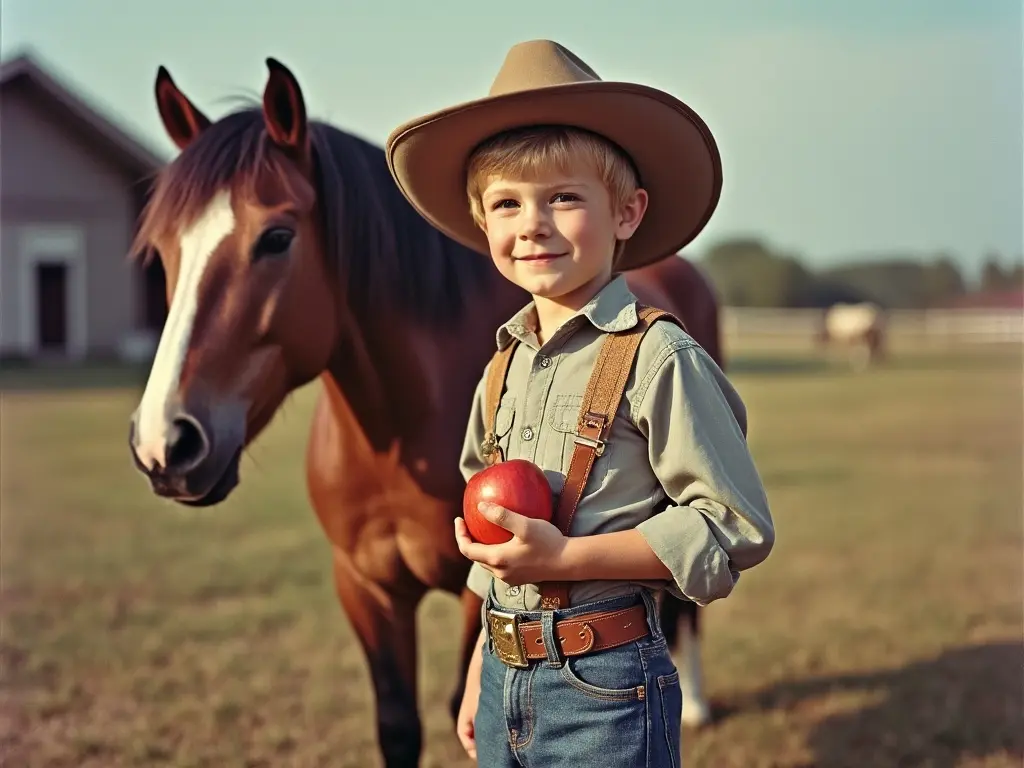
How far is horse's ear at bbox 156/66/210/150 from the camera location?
7.58 feet

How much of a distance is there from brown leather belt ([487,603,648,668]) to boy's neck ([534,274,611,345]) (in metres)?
0.49

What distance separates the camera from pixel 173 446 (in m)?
1.93

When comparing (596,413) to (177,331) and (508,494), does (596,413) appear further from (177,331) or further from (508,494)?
(177,331)

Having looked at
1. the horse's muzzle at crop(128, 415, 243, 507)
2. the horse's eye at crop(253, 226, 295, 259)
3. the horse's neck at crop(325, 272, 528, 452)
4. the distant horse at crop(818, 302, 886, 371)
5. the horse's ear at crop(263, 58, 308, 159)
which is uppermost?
the distant horse at crop(818, 302, 886, 371)

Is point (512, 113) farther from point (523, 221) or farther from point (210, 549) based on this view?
point (210, 549)

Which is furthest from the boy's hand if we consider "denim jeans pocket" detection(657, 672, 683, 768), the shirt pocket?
"denim jeans pocket" detection(657, 672, 683, 768)

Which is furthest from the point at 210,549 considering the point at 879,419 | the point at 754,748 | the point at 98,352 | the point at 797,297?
the point at 797,297

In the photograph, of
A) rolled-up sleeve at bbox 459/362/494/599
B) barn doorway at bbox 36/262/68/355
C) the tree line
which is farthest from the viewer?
the tree line

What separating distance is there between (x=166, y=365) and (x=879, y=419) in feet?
43.1

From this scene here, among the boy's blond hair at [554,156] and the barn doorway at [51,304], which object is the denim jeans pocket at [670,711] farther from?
the barn doorway at [51,304]

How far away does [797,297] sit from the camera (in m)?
32.9

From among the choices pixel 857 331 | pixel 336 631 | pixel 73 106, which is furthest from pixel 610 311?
pixel 857 331

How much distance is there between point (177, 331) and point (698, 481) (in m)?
1.16

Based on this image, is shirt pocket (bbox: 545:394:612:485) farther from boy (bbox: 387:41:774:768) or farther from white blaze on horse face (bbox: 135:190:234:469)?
white blaze on horse face (bbox: 135:190:234:469)
